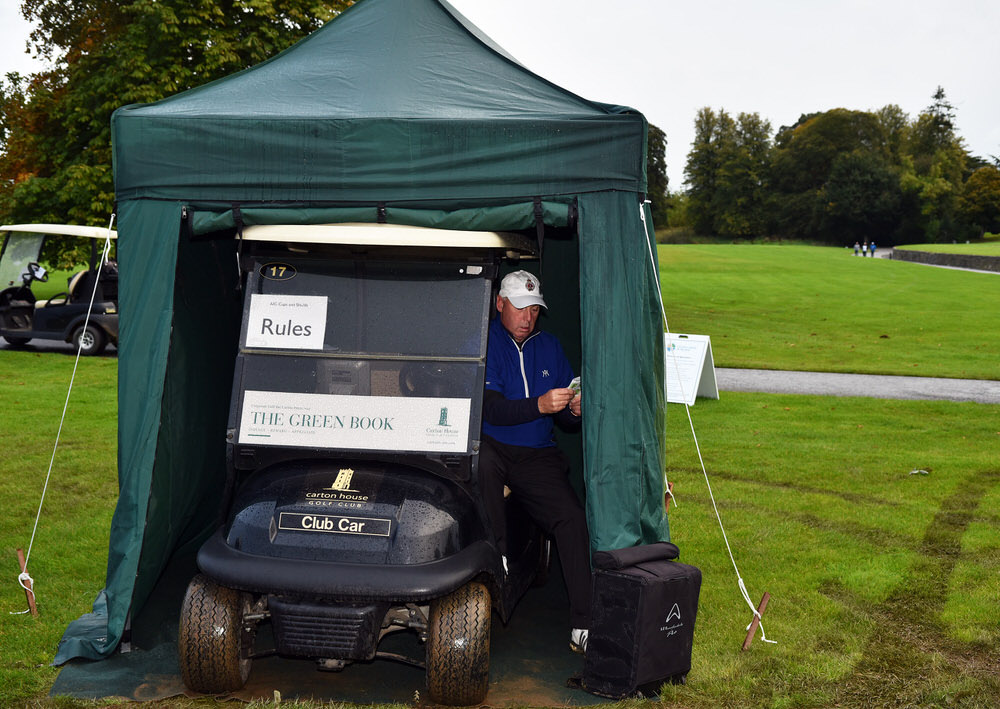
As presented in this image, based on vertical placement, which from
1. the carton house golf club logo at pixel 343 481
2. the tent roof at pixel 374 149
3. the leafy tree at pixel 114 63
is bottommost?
the carton house golf club logo at pixel 343 481

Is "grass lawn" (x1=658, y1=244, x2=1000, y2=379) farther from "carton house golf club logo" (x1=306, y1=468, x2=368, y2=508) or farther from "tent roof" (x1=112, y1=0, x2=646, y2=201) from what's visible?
"carton house golf club logo" (x1=306, y1=468, x2=368, y2=508)

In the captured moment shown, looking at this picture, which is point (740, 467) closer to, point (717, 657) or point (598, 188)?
point (717, 657)

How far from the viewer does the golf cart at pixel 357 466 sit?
3.97 meters

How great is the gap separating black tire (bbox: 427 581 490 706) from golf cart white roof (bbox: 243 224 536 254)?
149cm

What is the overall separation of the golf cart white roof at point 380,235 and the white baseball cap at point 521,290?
528mm

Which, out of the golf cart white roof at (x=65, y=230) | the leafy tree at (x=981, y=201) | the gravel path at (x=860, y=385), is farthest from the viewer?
the leafy tree at (x=981, y=201)

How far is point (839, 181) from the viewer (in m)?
79.4

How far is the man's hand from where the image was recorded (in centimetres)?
477

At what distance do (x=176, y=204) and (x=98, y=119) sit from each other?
1750 centimetres

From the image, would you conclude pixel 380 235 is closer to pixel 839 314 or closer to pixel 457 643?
pixel 457 643

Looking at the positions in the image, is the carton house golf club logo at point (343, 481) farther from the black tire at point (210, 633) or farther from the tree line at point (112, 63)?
the tree line at point (112, 63)

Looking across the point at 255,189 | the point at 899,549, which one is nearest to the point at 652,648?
the point at 255,189

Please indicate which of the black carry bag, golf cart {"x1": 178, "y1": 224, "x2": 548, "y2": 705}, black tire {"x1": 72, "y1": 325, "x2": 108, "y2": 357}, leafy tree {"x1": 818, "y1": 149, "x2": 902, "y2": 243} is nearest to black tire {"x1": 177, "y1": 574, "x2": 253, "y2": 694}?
golf cart {"x1": 178, "y1": 224, "x2": 548, "y2": 705}

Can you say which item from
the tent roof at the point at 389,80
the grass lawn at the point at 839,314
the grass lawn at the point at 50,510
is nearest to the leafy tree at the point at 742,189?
the grass lawn at the point at 839,314
